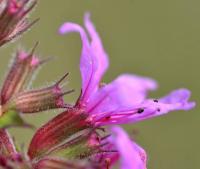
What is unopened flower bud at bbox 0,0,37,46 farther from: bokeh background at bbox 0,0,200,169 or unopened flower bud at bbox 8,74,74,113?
bokeh background at bbox 0,0,200,169

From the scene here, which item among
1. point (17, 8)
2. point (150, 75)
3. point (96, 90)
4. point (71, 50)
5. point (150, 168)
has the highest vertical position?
point (17, 8)

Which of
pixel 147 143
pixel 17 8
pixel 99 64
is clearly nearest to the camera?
pixel 99 64

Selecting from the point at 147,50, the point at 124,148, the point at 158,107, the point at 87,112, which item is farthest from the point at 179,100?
the point at 147,50

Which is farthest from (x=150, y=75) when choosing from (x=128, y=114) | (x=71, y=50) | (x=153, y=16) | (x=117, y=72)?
(x=128, y=114)

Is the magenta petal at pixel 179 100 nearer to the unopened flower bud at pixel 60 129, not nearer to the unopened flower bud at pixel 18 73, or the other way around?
the unopened flower bud at pixel 60 129

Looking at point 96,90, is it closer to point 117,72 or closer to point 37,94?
point 37,94

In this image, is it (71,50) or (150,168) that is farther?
(71,50)

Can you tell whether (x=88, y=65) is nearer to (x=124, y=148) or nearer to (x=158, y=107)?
A: (x=158, y=107)
